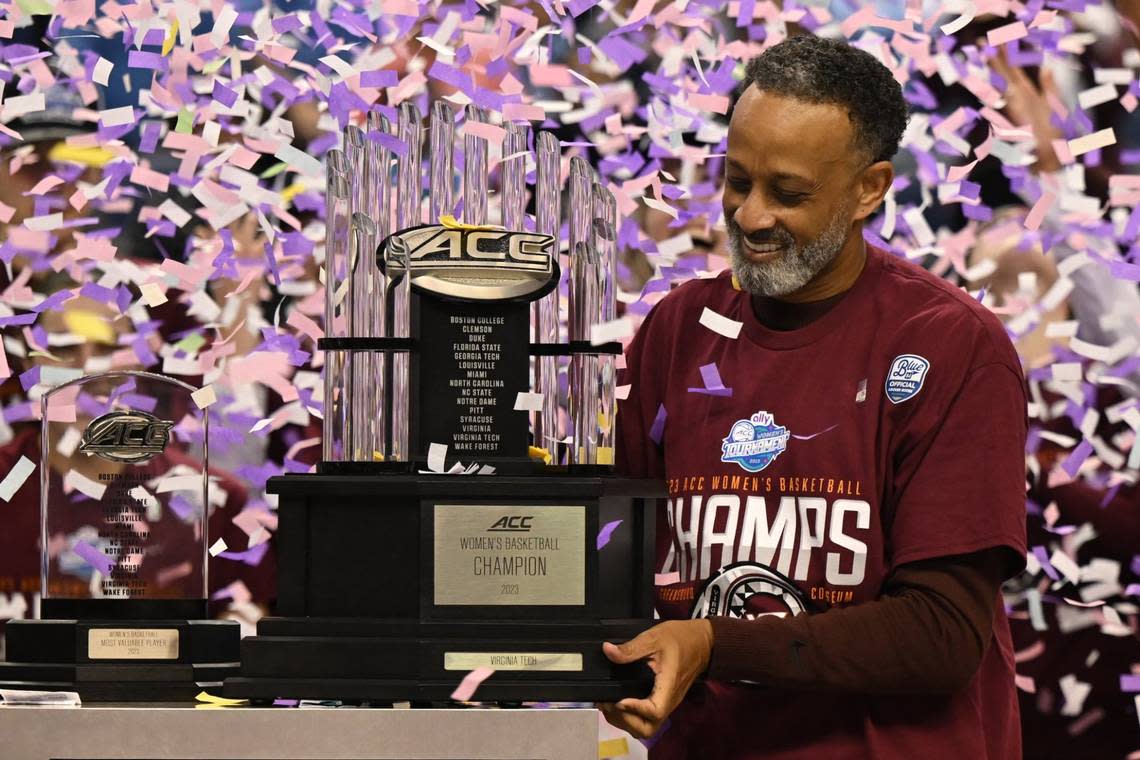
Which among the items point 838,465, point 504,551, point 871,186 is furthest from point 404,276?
point 871,186

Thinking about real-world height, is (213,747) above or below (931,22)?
below

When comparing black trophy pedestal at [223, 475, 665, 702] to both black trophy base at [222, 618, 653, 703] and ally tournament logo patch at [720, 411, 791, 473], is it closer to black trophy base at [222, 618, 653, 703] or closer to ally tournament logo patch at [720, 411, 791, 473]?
black trophy base at [222, 618, 653, 703]

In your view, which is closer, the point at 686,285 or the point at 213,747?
the point at 213,747

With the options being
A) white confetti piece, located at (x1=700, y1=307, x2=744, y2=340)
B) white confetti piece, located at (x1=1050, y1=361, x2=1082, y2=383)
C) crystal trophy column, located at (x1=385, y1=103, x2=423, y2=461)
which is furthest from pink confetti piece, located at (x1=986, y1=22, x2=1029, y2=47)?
crystal trophy column, located at (x1=385, y1=103, x2=423, y2=461)

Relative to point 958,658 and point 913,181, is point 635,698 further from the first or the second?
point 913,181

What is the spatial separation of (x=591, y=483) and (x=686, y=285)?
75 centimetres

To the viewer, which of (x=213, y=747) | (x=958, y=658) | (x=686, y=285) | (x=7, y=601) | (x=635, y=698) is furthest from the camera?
(x=7, y=601)

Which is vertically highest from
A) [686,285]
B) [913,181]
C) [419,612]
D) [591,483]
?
[913,181]

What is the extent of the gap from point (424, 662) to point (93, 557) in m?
0.48

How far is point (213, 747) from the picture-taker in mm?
1426

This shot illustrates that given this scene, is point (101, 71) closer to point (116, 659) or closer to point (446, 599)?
point (116, 659)

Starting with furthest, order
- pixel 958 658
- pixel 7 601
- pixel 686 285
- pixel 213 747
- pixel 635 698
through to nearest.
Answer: pixel 7 601, pixel 686 285, pixel 958 658, pixel 635 698, pixel 213 747

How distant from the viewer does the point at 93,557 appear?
1.75 meters

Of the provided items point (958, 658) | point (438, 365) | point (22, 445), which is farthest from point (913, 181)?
point (22, 445)
